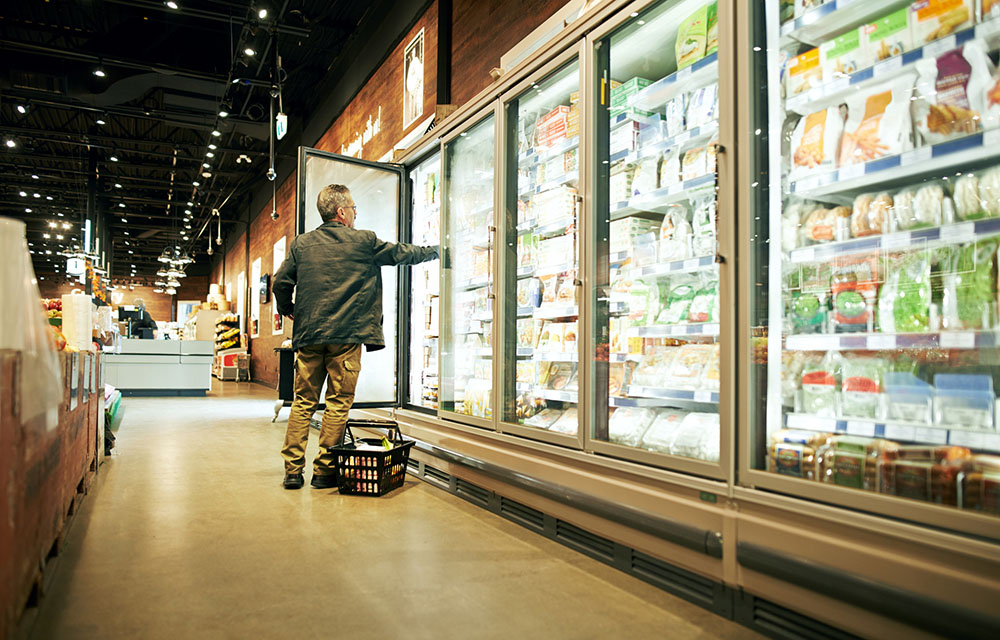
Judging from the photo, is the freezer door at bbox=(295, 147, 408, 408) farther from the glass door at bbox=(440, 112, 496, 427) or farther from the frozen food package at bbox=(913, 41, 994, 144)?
the frozen food package at bbox=(913, 41, 994, 144)

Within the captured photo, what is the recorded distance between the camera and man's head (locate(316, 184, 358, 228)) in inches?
165

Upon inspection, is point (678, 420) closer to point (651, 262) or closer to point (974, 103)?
point (651, 262)

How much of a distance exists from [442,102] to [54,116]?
11931 millimetres

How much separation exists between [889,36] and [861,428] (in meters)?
1.22

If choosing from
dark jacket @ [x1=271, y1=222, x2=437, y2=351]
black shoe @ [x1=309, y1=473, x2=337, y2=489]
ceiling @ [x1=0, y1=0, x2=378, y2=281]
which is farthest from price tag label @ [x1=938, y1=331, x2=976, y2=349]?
ceiling @ [x1=0, y1=0, x2=378, y2=281]

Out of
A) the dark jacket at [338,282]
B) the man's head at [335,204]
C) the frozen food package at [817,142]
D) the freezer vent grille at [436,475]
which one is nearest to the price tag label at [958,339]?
the frozen food package at [817,142]

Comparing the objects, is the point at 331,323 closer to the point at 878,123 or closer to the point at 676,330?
the point at 676,330

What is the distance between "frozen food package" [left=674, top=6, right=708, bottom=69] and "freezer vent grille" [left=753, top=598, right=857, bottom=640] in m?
2.10

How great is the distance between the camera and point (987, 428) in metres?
1.73

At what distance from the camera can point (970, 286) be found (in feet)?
6.00

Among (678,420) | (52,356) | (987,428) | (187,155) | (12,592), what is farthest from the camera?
(187,155)

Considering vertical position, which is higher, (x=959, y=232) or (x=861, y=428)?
(x=959, y=232)

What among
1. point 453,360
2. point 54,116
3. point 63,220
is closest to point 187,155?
point 54,116

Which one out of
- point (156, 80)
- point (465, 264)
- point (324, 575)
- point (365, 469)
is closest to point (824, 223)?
point (324, 575)
